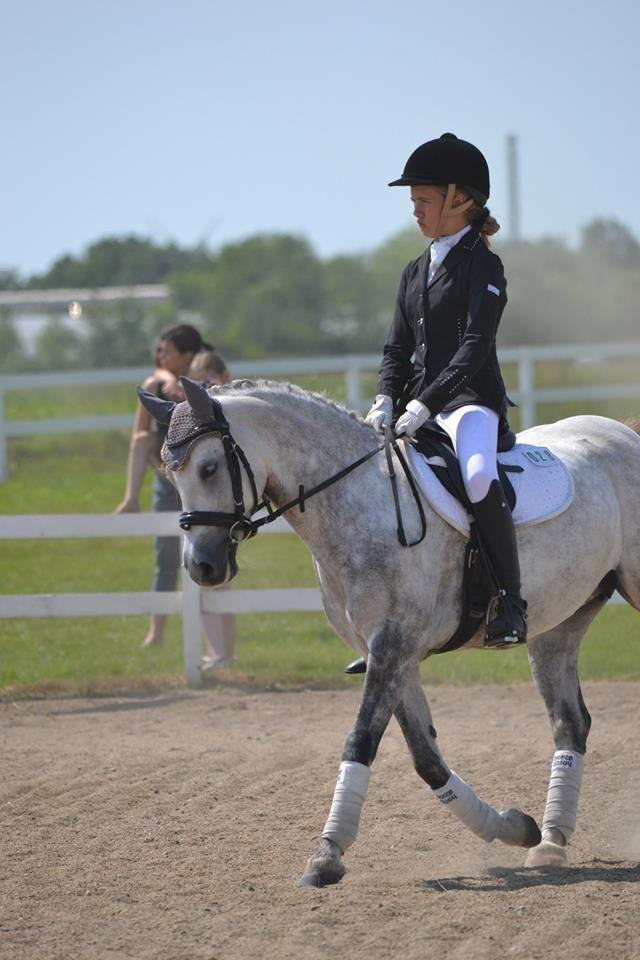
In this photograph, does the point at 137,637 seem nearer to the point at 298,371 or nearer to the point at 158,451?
Answer: the point at 158,451

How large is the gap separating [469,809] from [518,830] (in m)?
0.29

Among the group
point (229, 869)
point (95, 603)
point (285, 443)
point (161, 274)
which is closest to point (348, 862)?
point (229, 869)

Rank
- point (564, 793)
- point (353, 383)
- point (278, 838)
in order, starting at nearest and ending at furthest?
point (564, 793) → point (278, 838) → point (353, 383)

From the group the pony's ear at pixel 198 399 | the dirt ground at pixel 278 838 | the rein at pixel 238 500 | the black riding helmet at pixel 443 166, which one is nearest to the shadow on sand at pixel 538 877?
the dirt ground at pixel 278 838

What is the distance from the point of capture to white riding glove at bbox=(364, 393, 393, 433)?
5.20m

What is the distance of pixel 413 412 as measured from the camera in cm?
503

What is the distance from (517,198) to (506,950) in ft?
136

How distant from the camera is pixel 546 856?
534cm

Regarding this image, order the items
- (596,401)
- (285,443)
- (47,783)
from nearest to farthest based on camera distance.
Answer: (285,443) < (47,783) < (596,401)

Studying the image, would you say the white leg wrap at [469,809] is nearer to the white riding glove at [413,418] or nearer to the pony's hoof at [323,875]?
the pony's hoof at [323,875]

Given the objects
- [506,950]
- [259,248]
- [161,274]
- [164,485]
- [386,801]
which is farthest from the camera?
[161,274]

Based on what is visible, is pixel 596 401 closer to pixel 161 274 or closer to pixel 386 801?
pixel 386 801

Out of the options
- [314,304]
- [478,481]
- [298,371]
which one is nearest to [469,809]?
[478,481]

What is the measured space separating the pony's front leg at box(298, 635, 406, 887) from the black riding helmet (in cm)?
185
